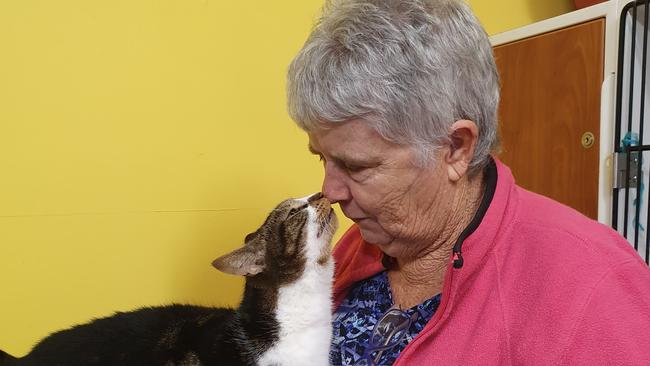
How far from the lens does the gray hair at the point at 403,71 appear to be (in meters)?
0.81

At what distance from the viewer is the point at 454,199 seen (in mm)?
945

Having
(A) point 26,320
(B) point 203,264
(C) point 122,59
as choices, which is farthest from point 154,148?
(A) point 26,320

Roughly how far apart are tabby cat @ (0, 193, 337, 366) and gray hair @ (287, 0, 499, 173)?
1.10ft

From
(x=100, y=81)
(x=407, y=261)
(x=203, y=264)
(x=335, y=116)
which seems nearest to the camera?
(x=335, y=116)

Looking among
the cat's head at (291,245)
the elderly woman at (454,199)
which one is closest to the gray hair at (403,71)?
the elderly woman at (454,199)

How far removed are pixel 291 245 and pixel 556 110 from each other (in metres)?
0.95

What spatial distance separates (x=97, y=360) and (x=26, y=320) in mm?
324

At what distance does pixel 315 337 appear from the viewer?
106 cm

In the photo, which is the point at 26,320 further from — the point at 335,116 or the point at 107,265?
the point at 335,116

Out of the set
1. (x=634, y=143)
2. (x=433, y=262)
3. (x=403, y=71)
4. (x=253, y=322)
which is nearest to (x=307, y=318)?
(x=253, y=322)

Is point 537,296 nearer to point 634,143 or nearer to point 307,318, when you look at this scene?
point 307,318

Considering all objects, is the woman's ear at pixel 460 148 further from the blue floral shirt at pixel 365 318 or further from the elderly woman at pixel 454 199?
the blue floral shirt at pixel 365 318

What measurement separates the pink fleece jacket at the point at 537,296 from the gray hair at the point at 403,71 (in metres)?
0.18

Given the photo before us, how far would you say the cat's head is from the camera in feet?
3.62
